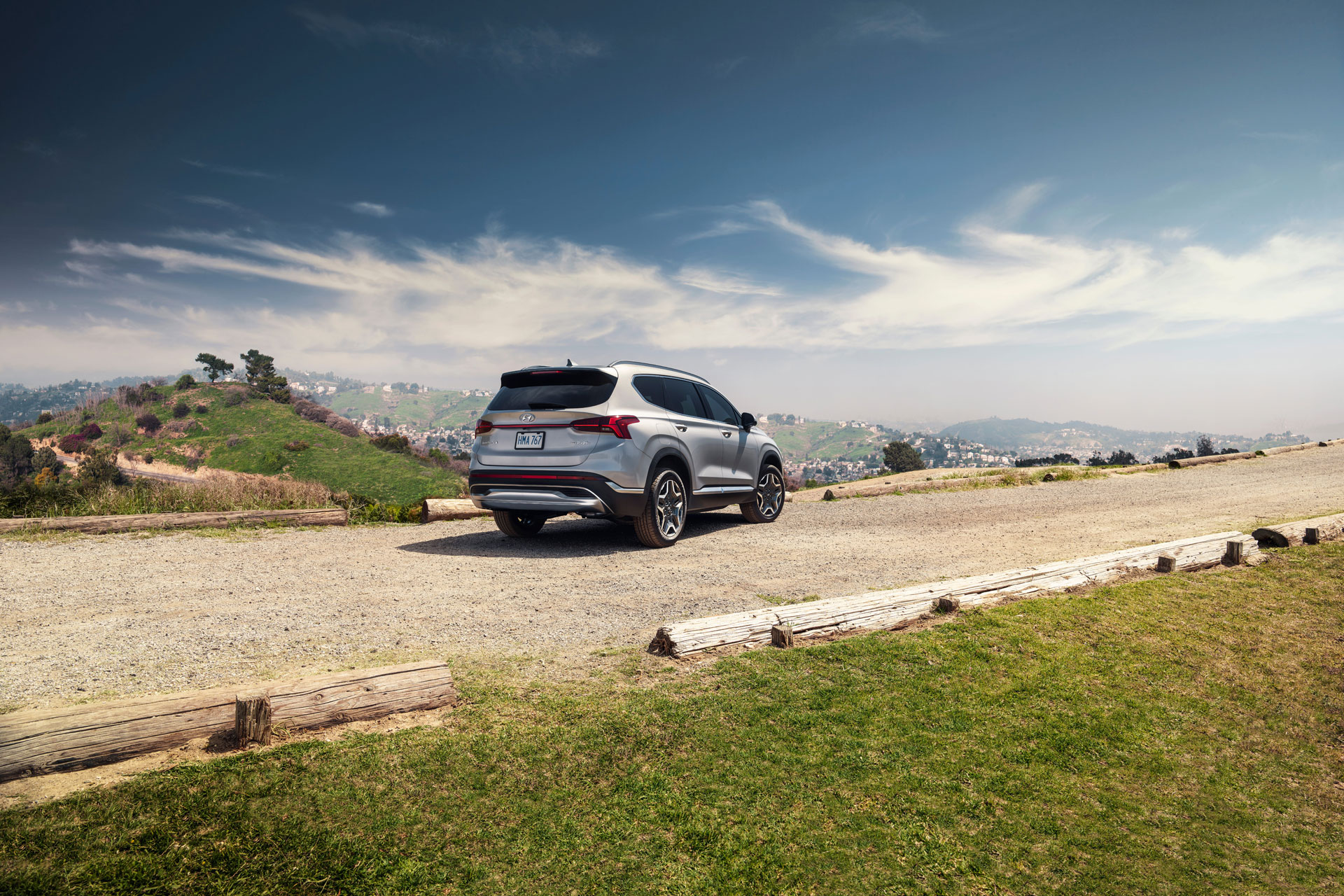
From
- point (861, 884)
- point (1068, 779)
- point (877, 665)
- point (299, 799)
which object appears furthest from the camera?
point (877, 665)

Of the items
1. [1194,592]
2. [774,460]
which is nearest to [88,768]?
[1194,592]

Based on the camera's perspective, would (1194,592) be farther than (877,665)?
Yes

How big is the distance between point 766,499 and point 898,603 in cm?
607

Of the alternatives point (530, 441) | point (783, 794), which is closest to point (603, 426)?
point (530, 441)

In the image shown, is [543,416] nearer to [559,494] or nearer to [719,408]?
[559,494]

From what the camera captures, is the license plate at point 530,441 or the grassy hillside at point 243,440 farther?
the grassy hillside at point 243,440

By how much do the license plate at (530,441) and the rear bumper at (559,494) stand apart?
0.96 ft

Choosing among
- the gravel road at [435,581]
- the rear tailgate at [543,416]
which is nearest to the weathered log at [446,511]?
the gravel road at [435,581]

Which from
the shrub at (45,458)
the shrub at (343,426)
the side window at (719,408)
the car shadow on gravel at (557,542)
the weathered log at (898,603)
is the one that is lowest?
the weathered log at (898,603)

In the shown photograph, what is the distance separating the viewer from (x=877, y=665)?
4.52 m

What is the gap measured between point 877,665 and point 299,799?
3.48 meters

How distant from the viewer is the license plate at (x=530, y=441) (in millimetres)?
8008

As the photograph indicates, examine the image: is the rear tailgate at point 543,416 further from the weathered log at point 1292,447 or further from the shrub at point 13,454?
the shrub at point 13,454

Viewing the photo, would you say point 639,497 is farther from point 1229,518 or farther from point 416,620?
point 1229,518
